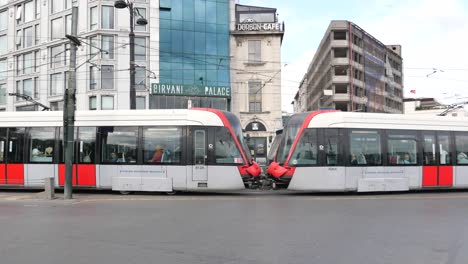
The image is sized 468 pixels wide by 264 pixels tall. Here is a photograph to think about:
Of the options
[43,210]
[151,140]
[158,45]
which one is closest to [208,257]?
[43,210]

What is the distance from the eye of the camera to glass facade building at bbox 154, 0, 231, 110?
4572cm

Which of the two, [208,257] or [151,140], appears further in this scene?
[151,140]

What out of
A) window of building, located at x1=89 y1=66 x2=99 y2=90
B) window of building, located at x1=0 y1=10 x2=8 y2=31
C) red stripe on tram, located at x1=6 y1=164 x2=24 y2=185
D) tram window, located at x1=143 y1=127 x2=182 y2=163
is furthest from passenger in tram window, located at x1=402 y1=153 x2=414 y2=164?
window of building, located at x1=0 y1=10 x2=8 y2=31

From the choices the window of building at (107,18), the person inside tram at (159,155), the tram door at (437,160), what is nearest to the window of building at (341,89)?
the window of building at (107,18)

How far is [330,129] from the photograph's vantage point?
15344 millimetres

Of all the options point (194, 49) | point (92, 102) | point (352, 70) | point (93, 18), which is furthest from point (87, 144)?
point (352, 70)

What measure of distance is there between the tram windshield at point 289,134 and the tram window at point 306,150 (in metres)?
0.28

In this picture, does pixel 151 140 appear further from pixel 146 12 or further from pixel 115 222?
pixel 146 12

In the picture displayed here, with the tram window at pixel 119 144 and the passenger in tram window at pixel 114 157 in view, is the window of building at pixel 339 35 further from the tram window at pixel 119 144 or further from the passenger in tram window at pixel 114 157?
the passenger in tram window at pixel 114 157

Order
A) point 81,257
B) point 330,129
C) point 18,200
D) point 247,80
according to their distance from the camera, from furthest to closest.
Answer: point 247,80
point 330,129
point 18,200
point 81,257

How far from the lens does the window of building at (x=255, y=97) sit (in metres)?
48.6

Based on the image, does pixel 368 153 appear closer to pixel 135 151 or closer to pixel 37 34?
pixel 135 151

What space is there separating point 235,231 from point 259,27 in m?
43.1

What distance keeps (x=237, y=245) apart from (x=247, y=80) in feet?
138
